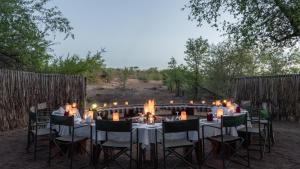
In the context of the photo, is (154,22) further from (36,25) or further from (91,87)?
(91,87)

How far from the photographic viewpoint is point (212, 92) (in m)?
16.0

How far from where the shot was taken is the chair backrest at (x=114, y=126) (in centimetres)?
412

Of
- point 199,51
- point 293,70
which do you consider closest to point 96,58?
point 199,51

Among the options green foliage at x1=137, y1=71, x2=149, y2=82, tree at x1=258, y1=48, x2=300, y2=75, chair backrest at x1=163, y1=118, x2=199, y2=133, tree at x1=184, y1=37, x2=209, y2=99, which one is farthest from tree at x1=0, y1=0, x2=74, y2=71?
green foliage at x1=137, y1=71, x2=149, y2=82

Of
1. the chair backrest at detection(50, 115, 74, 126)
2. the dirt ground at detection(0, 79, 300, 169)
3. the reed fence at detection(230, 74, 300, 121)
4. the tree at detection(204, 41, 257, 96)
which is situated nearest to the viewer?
the chair backrest at detection(50, 115, 74, 126)

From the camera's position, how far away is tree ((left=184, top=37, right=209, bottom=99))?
16094mm

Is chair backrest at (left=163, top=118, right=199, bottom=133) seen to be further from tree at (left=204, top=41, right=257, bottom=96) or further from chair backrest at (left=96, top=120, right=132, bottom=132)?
tree at (left=204, top=41, right=257, bottom=96)

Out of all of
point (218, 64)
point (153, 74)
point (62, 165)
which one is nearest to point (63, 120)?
point (62, 165)

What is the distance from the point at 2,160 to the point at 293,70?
53.1ft

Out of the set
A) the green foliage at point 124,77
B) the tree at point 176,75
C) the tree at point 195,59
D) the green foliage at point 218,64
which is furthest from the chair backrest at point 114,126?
the green foliage at point 124,77

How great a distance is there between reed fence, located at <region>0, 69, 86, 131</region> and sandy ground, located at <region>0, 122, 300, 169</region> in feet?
3.33

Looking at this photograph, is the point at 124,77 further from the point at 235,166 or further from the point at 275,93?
the point at 235,166

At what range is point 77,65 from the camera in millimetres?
13594

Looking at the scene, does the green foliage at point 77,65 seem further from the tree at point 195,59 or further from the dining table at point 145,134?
the dining table at point 145,134
